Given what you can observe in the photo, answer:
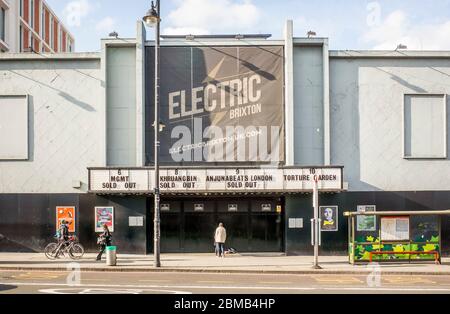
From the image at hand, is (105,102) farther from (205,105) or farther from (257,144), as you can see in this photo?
(257,144)

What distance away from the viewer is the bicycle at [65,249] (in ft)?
81.2

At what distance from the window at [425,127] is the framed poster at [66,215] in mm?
16143

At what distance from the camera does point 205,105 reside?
88.7ft

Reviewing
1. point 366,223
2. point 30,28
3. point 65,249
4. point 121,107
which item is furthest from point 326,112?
point 30,28

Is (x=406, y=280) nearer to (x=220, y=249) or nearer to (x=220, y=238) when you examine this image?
(x=220, y=238)

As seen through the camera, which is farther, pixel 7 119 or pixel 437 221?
pixel 7 119

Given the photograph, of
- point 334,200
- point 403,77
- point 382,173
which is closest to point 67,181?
point 334,200

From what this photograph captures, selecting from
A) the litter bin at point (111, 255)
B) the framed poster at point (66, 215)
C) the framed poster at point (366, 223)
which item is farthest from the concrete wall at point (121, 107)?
the framed poster at point (366, 223)

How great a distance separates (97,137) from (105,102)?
1739mm

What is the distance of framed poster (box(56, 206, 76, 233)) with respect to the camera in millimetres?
27062

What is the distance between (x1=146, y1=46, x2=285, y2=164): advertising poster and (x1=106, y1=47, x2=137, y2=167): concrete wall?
78 cm

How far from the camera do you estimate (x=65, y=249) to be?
82.0 feet

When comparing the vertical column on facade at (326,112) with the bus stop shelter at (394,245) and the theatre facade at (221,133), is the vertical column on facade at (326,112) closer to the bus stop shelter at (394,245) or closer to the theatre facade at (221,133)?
the theatre facade at (221,133)

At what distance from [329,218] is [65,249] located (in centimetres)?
1217
